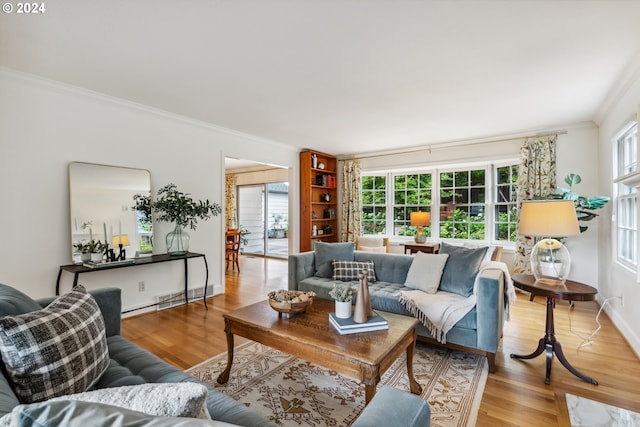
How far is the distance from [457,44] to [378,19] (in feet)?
2.30

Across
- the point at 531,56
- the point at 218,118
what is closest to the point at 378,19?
the point at 531,56

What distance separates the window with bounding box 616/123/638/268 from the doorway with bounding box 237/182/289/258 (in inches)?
256

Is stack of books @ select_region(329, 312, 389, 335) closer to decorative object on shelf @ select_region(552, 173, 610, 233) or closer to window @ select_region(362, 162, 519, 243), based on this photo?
decorative object on shelf @ select_region(552, 173, 610, 233)

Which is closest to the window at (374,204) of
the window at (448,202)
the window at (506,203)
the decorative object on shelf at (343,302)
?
the window at (448,202)

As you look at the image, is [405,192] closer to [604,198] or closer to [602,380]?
[604,198]

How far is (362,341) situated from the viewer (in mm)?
1823

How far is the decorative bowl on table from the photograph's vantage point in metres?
2.19

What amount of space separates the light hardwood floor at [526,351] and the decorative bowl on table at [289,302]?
0.90 metres

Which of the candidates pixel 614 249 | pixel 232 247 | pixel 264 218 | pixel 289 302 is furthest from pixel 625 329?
pixel 264 218

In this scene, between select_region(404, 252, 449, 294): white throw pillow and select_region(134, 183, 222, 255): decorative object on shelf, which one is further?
select_region(134, 183, 222, 255): decorative object on shelf

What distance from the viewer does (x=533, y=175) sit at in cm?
461

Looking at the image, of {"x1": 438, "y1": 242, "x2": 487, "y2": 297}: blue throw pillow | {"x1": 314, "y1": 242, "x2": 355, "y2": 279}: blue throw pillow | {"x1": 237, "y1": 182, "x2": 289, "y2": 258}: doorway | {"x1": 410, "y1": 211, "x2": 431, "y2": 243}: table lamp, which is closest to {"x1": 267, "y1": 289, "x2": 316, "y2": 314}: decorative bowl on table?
{"x1": 314, "y1": 242, "x2": 355, "y2": 279}: blue throw pillow

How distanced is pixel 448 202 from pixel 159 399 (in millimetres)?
5680

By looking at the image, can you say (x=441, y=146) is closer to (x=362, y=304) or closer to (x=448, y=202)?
(x=448, y=202)
